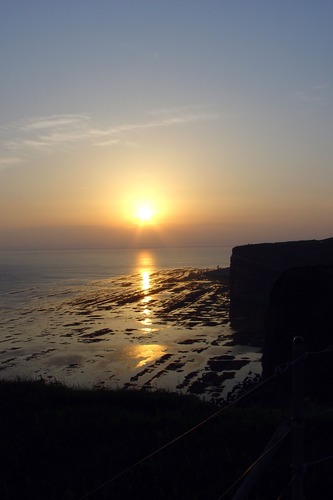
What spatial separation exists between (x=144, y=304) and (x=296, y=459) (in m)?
53.5

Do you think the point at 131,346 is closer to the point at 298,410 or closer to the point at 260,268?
the point at 260,268

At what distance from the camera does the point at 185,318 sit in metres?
45.4

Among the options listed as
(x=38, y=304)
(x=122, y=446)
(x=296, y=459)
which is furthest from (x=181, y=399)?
(x=38, y=304)

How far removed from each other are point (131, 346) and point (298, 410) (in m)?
29.8

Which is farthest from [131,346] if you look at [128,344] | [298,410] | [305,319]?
[298,410]

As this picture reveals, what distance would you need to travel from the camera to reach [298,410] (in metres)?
3.92

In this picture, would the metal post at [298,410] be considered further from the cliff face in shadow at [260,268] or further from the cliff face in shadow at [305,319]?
the cliff face in shadow at [260,268]

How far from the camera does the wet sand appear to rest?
24.8 m

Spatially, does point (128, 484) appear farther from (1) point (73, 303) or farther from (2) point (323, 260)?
(1) point (73, 303)

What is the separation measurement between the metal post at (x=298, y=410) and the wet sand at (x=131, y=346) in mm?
15307

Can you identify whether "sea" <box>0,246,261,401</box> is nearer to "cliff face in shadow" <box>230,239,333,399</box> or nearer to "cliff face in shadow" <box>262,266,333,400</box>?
"cliff face in shadow" <box>230,239,333,399</box>

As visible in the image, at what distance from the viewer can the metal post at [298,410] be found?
3.88 metres

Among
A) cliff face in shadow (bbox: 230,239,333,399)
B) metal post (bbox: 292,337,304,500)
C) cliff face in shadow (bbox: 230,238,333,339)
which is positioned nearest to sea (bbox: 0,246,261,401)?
cliff face in shadow (bbox: 230,238,333,339)

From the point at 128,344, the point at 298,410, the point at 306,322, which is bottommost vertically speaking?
the point at 128,344
